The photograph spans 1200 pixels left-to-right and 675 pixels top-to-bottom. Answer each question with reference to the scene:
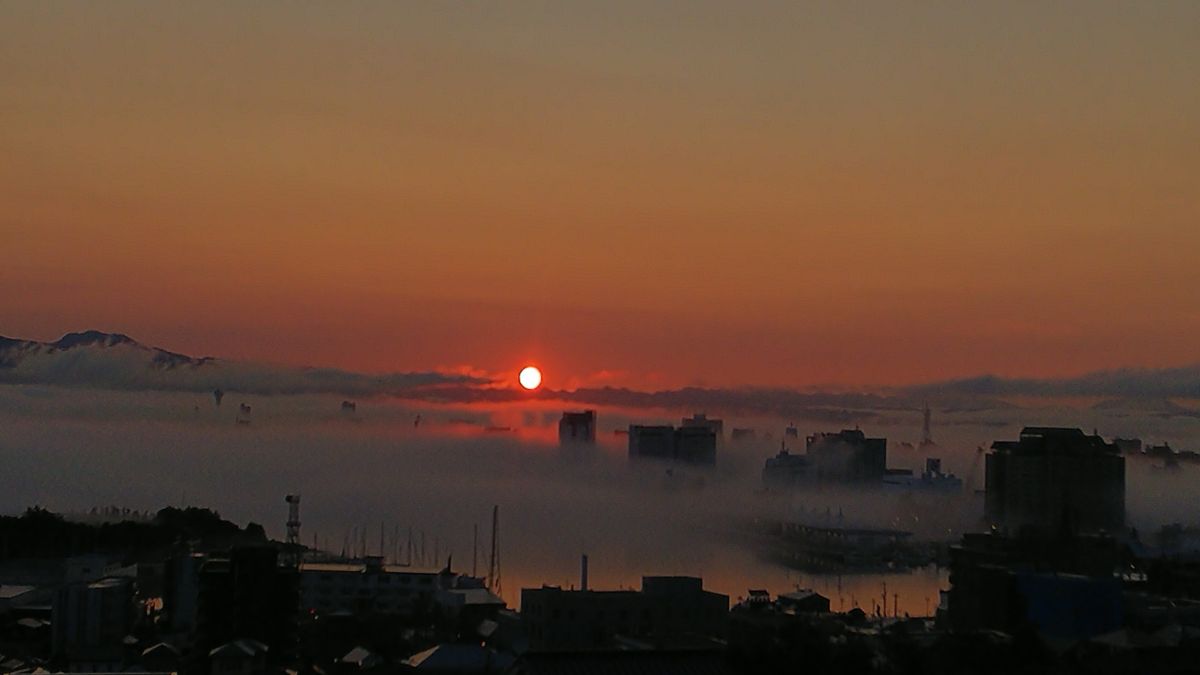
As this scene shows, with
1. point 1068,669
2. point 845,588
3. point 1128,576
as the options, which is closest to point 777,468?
point 845,588

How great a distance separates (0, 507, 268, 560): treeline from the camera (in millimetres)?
16562

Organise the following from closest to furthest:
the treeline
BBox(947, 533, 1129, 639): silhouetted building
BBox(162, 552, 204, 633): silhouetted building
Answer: BBox(162, 552, 204, 633): silhouetted building
BBox(947, 533, 1129, 639): silhouetted building
the treeline

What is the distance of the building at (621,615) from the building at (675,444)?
1284 inches

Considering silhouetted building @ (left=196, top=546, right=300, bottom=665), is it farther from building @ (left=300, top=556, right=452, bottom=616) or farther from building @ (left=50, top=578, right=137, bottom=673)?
building @ (left=300, top=556, right=452, bottom=616)

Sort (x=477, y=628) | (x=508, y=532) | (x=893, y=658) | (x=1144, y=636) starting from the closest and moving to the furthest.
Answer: (x=893, y=658) → (x=1144, y=636) → (x=477, y=628) → (x=508, y=532)

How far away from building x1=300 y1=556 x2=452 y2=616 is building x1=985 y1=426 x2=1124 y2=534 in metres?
13.7

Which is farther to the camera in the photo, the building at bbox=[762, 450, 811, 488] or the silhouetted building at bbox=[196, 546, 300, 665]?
the building at bbox=[762, 450, 811, 488]

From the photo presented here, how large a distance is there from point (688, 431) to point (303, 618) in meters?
32.8

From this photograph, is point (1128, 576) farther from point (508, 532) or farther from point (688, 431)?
point (688, 431)

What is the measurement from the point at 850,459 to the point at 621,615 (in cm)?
3344

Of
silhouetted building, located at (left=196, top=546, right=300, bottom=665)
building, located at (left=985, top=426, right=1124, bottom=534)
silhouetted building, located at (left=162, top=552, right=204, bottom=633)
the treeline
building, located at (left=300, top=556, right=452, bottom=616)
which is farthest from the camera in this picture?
building, located at (left=985, top=426, right=1124, bottom=534)

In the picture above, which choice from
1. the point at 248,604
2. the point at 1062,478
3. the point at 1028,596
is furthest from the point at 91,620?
the point at 1062,478

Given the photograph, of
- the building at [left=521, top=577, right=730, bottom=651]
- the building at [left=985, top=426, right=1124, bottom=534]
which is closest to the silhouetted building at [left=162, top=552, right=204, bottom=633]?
the building at [left=521, top=577, right=730, bottom=651]

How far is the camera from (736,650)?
6.98 m
